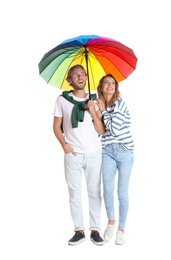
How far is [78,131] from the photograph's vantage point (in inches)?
223

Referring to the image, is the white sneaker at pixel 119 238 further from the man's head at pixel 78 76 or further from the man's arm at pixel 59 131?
the man's head at pixel 78 76

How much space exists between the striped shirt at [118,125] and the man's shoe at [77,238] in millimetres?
1026

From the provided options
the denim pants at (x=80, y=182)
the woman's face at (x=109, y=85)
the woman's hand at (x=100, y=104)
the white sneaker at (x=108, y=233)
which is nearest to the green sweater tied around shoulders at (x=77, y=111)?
the woman's hand at (x=100, y=104)

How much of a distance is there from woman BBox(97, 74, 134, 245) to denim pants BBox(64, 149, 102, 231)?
0.32 ft

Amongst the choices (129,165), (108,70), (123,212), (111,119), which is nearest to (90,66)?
(108,70)

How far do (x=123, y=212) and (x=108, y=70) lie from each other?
156 centimetres

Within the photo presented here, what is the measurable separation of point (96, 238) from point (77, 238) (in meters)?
0.21

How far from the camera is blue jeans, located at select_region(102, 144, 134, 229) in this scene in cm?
562

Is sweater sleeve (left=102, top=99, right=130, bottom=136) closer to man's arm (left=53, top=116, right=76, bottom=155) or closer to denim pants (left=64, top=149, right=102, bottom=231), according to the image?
denim pants (left=64, top=149, right=102, bottom=231)

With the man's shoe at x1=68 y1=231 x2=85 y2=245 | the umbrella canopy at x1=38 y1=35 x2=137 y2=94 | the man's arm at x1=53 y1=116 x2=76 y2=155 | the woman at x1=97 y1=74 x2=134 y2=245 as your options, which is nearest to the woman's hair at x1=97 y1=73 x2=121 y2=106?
the woman at x1=97 y1=74 x2=134 y2=245

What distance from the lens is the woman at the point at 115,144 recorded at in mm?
5602

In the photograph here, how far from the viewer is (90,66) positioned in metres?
5.92

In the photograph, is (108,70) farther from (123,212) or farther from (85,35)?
(123,212)

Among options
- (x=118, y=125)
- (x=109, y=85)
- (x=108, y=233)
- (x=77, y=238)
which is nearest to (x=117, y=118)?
(x=118, y=125)
